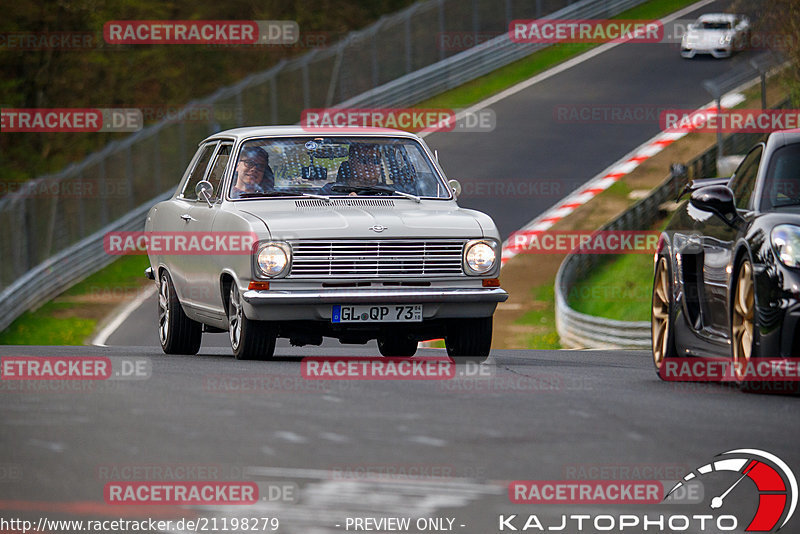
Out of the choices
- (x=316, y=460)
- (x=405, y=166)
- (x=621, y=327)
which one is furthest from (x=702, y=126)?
(x=316, y=460)

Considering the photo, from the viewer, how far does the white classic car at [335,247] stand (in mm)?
11703

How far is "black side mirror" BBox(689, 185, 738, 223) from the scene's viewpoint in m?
9.60

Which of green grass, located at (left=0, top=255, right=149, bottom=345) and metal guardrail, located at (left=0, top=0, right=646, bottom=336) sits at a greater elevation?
metal guardrail, located at (left=0, top=0, right=646, bottom=336)

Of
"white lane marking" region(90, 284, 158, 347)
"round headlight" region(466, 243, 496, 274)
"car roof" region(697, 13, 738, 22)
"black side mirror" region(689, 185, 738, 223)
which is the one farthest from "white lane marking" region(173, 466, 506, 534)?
"car roof" region(697, 13, 738, 22)

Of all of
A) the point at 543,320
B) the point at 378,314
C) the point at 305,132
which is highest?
the point at 305,132

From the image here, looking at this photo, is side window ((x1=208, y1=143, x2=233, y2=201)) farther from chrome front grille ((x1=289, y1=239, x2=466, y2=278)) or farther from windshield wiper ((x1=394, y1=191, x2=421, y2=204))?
chrome front grille ((x1=289, y1=239, x2=466, y2=278))

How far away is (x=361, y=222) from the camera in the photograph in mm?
11938

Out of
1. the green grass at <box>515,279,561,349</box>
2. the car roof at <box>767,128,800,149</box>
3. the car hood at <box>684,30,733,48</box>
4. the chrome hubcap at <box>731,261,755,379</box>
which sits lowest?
the green grass at <box>515,279,561,349</box>

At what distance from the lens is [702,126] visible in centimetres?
3769

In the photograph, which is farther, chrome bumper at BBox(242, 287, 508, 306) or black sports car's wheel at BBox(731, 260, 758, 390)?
chrome bumper at BBox(242, 287, 508, 306)

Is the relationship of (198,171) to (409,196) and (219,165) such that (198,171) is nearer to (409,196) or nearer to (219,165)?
(219,165)

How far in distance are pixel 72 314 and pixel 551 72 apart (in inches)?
745

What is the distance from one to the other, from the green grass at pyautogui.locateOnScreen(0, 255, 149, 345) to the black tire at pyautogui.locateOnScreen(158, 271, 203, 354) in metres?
14.7

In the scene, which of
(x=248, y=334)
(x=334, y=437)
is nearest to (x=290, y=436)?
(x=334, y=437)
